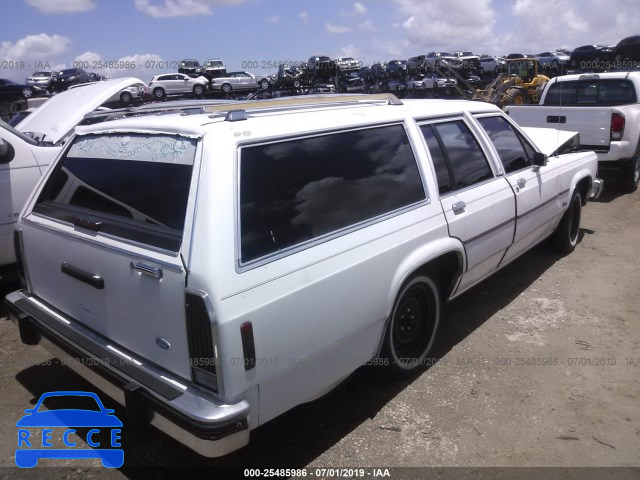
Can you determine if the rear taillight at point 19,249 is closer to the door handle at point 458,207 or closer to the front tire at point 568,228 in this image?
the door handle at point 458,207

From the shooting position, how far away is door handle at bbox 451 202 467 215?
3.44 meters

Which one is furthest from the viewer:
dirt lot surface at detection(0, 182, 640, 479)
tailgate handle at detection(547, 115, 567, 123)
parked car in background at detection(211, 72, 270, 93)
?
parked car in background at detection(211, 72, 270, 93)

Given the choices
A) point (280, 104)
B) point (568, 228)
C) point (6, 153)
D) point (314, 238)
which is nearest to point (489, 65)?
point (568, 228)

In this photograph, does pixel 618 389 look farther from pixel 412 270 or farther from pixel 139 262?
pixel 139 262

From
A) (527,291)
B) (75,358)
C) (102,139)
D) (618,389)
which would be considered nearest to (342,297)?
(75,358)

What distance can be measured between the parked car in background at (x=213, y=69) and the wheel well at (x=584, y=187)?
1204 inches

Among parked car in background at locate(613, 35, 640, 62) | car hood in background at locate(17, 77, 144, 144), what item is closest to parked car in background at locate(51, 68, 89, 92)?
car hood in background at locate(17, 77, 144, 144)

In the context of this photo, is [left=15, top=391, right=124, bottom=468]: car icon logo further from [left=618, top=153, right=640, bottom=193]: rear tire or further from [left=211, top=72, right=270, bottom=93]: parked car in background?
[left=211, top=72, right=270, bottom=93]: parked car in background

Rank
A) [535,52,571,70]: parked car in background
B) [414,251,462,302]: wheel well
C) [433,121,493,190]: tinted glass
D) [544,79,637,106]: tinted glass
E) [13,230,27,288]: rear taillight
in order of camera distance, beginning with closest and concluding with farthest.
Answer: [13,230,27,288]: rear taillight, [414,251,462,302]: wheel well, [433,121,493,190]: tinted glass, [544,79,637,106]: tinted glass, [535,52,571,70]: parked car in background

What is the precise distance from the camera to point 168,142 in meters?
2.50

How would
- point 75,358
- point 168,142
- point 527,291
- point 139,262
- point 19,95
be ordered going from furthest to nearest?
1. point 19,95
2. point 527,291
3. point 75,358
4. point 168,142
5. point 139,262

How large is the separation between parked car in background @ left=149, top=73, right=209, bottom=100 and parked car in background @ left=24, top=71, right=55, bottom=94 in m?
6.81

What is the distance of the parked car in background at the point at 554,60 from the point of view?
3405 centimetres

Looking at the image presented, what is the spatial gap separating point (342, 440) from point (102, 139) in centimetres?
220
